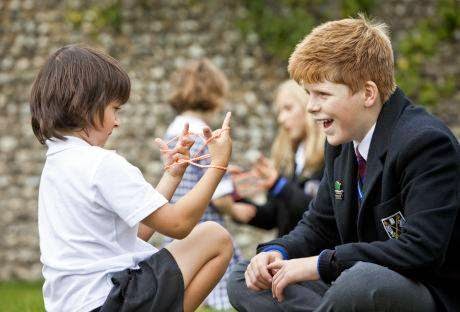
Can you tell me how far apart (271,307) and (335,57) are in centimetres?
92

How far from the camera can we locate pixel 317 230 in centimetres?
343

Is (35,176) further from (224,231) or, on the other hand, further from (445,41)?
(224,231)

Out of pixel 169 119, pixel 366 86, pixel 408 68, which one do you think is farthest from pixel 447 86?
pixel 366 86

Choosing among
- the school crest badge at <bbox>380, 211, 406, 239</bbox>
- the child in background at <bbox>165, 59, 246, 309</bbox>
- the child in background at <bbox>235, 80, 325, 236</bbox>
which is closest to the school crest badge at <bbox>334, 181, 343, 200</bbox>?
the school crest badge at <bbox>380, 211, 406, 239</bbox>

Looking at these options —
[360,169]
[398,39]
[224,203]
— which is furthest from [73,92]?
[398,39]

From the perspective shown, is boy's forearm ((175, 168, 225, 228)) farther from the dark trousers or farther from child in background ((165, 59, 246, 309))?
child in background ((165, 59, 246, 309))

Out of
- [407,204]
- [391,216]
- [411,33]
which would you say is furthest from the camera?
[411,33]

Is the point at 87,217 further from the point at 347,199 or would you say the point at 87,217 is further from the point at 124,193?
the point at 347,199

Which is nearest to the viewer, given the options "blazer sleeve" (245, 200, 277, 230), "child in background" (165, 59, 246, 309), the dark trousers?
the dark trousers

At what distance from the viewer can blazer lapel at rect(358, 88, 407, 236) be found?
2.99 metres

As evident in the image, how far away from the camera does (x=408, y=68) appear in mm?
8531

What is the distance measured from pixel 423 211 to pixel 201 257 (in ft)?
2.70

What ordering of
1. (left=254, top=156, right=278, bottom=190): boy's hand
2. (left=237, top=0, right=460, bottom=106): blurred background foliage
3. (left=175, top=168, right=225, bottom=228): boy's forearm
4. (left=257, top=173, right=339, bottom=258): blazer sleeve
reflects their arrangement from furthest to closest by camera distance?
(left=237, top=0, right=460, bottom=106): blurred background foliage < (left=254, top=156, right=278, bottom=190): boy's hand < (left=257, top=173, right=339, bottom=258): blazer sleeve < (left=175, top=168, right=225, bottom=228): boy's forearm

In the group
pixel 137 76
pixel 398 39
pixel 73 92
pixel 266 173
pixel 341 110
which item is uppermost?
pixel 73 92
